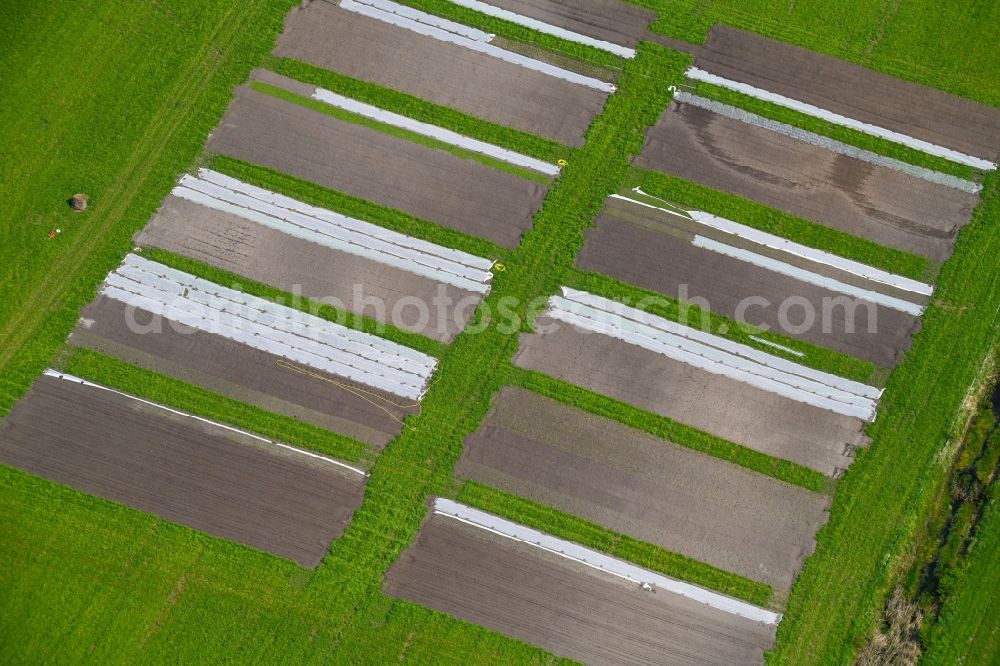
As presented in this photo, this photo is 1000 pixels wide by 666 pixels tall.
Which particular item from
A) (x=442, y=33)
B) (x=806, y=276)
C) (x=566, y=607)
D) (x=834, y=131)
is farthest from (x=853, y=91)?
(x=566, y=607)

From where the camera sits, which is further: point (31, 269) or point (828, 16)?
point (828, 16)

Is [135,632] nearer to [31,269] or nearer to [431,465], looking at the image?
[431,465]

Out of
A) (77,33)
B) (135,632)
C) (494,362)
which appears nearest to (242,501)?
(135,632)

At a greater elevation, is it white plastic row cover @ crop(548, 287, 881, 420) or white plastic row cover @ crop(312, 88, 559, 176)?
white plastic row cover @ crop(312, 88, 559, 176)

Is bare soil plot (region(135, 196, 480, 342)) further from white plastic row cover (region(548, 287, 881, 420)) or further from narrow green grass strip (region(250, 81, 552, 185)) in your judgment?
narrow green grass strip (region(250, 81, 552, 185))

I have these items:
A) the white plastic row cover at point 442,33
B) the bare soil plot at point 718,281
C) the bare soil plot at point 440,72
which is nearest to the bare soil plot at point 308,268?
the bare soil plot at point 718,281

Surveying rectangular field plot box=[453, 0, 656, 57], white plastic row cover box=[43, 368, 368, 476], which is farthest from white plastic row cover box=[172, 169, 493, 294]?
rectangular field plot box=[453, 0, 656, 57]

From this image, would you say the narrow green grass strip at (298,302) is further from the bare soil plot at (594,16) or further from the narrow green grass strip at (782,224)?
the bare soil plot at (594,16)
